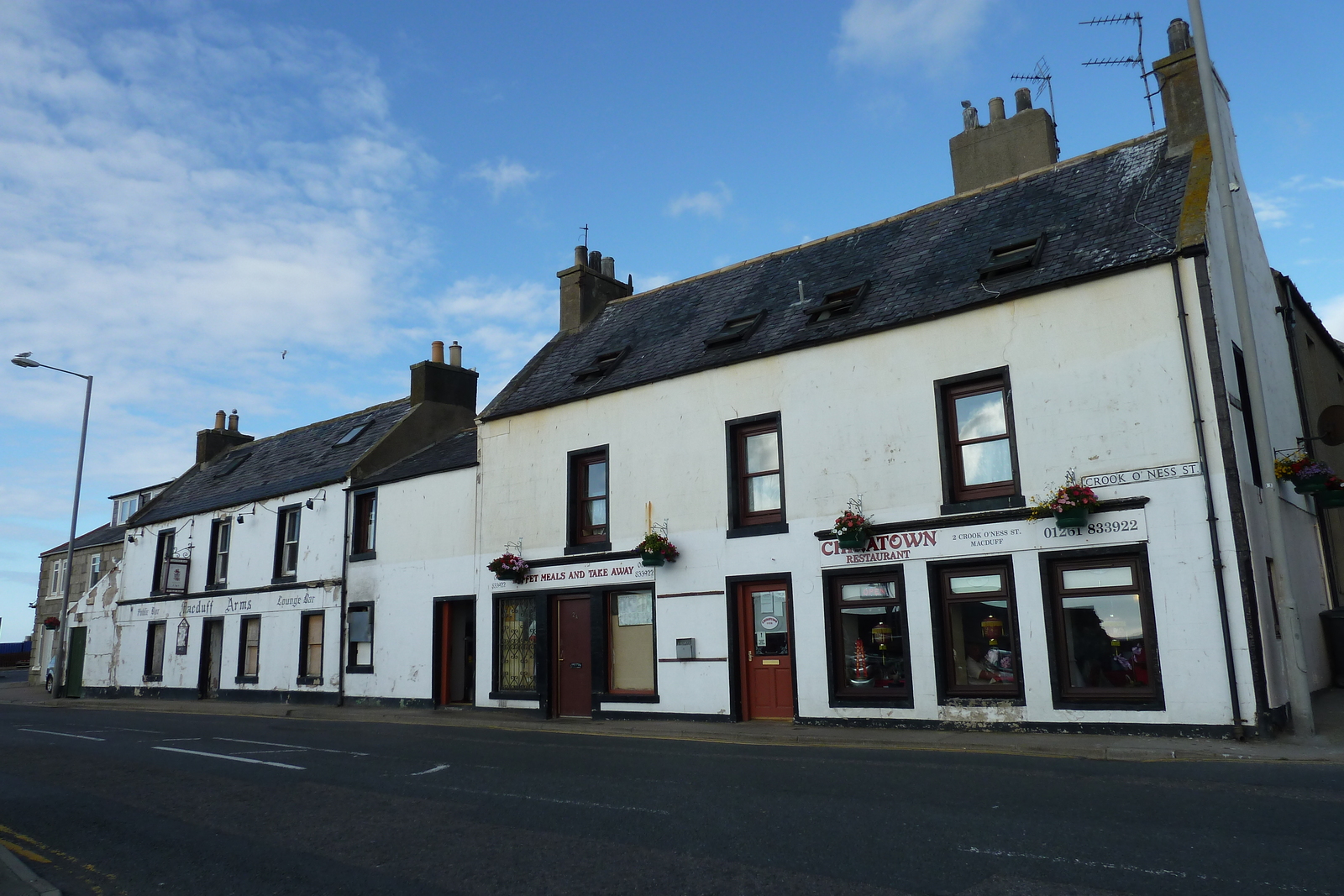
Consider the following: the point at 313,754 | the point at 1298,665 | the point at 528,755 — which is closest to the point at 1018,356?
the point at 1298,665

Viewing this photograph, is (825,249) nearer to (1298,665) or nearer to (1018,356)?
(1018,356)


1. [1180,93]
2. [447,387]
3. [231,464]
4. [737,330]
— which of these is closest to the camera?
[1180,93]

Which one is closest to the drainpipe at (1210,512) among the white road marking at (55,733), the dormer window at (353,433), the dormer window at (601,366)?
the dormer window at (601,366)

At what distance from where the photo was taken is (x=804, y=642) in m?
15.8

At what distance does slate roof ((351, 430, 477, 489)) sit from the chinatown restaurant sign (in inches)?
411

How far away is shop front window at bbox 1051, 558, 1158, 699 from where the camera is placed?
41.7 ft

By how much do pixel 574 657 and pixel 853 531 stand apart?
730 centimetres

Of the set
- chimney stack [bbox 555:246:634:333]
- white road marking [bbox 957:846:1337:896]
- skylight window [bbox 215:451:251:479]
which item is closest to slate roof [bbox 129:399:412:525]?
skylight window [bbox 215:451:251:479]

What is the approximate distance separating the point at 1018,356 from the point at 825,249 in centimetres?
674

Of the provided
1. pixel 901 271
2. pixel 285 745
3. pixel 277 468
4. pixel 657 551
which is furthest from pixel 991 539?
pixel 277 468

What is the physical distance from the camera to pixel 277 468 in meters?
30.3

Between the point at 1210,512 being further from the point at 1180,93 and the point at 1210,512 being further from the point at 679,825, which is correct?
the point at 679,825

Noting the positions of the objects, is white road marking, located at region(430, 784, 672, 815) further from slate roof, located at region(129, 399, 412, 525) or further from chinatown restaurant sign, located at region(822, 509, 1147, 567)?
slate roof, located at region(129, 399, 412, 525)

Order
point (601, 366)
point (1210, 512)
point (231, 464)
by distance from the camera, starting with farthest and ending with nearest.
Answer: point (231, 464)
point (601, 366)
point (1210, 512)
